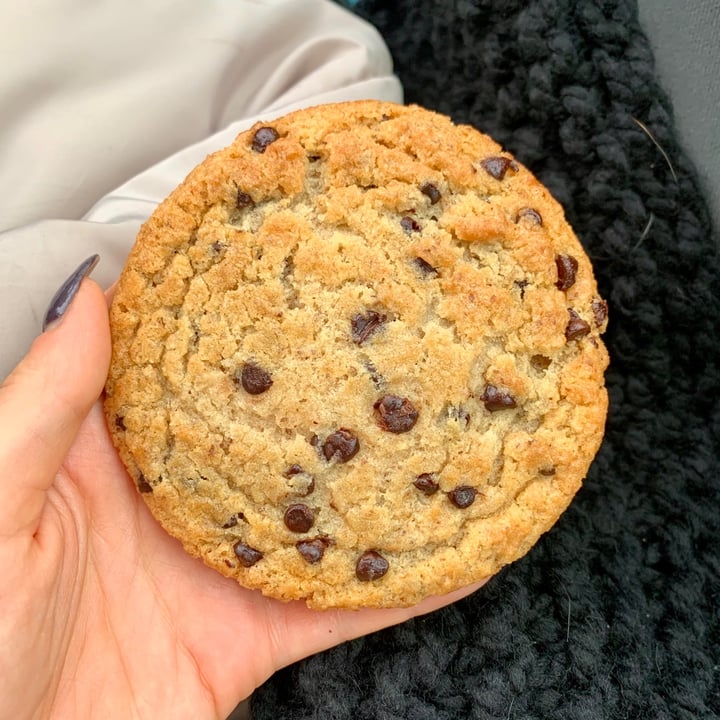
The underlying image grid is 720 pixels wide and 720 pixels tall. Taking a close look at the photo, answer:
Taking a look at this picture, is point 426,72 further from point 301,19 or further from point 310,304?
point 310,304

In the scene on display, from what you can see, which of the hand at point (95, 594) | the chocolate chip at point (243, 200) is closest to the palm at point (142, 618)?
the hand at point (95, 594)

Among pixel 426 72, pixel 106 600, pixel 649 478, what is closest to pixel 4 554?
pixel 106 600

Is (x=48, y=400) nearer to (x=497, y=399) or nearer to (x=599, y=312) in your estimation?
(x=497, y=399)

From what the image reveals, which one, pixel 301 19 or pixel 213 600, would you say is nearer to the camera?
pixel 213 600

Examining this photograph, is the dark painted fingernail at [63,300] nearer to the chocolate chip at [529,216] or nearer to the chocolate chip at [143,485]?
the chocolate chip at [143,485]

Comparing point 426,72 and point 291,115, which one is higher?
point 291,115

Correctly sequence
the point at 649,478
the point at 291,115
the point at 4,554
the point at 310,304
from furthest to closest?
the point at 649,478 → the point at 291,115 → the point at 310,304 → the point at 4,554

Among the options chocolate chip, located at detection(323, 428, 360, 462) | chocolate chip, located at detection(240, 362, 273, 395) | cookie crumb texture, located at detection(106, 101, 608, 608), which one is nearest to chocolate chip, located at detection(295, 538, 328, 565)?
cookie crumb texture, located at detection(106, 101, 608, 608)

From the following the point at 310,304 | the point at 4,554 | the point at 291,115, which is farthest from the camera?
the point at 291,115
